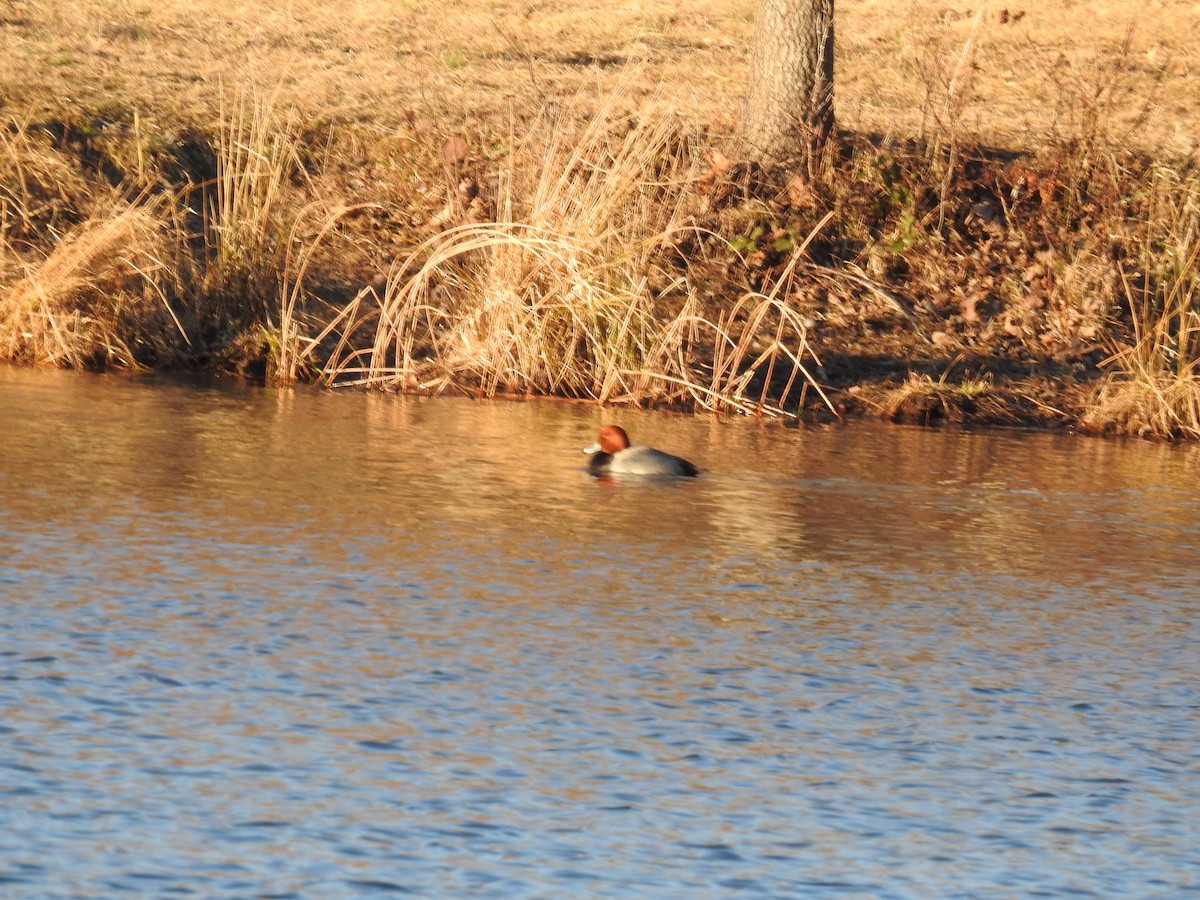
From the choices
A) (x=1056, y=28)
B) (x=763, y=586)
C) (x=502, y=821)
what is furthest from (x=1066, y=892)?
(x=1056, y=28)

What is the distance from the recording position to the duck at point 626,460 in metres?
10.6

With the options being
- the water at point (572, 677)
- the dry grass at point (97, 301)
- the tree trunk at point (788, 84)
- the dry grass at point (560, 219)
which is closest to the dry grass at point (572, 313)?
the dry grass at point (560, 219)

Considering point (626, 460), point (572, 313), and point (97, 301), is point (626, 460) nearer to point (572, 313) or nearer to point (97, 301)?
point (572, 313)

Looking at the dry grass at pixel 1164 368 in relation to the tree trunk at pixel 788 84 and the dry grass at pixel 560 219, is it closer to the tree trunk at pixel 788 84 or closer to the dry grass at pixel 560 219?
the dry grass at pixel 560 219

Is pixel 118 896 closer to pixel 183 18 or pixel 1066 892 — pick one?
pixel 1066 892

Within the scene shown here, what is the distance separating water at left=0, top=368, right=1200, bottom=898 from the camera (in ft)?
15.9

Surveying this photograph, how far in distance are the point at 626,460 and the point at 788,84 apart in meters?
8.75

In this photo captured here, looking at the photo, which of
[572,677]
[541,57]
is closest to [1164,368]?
[572,677]

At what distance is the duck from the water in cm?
13

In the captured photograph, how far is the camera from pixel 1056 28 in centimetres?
2905

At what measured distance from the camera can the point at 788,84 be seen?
18.5 meters

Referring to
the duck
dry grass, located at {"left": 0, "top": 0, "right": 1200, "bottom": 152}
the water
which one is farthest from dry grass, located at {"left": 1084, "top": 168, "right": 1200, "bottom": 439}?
the duck

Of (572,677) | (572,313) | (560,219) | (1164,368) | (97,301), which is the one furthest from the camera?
(1164,368)

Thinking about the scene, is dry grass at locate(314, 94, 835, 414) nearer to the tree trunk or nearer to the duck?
the duck
